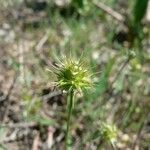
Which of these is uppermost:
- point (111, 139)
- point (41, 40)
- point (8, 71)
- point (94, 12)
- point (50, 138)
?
point (94, 12)

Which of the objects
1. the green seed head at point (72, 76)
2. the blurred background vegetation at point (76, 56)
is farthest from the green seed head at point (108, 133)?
the green seed head at point (72, 76)

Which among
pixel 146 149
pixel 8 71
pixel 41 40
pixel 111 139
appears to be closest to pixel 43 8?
pixel 41 40

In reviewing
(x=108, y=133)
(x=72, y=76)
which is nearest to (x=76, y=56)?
(x=108, y=133)

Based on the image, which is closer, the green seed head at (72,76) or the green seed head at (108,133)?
the green seed head at (72,76)

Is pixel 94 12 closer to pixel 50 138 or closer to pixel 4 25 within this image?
pixel 4 25

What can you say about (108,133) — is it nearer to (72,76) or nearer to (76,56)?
(72,76)

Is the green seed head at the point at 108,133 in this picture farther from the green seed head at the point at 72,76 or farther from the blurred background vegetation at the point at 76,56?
the green seed head at the point at 72,76

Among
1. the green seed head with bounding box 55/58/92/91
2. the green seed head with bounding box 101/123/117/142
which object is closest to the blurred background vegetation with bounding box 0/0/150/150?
the green seed head with bounding box 101/123/117/142
